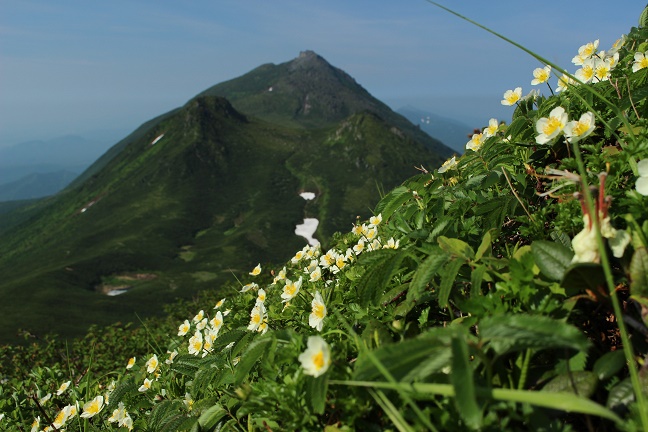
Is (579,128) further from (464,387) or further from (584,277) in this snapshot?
(464,387)

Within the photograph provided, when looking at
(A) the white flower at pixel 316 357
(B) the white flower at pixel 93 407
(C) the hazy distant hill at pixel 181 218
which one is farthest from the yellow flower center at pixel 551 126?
(C) the hazy distant hill at pixel 181 218

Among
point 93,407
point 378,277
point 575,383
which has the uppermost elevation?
point 378,277

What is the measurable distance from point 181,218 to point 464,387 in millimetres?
160812

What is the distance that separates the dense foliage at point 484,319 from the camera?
4.49ft

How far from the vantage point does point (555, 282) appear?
70.5 inches

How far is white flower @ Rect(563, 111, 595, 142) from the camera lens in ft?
7.93

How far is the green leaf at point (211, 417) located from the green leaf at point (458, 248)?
1331mm

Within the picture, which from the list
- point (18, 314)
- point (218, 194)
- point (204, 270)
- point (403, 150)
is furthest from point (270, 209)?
point (18, 314)

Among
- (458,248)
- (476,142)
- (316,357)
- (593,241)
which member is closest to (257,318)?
(316,357)

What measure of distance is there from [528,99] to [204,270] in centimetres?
12509

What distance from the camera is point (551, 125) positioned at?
258 cm

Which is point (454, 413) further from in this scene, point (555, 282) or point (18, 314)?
point (18, 314)

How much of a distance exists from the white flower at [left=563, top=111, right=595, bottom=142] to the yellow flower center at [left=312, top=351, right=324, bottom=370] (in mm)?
1745

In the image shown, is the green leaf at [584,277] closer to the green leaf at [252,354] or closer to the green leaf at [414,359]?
the green leaf at [414,359]
